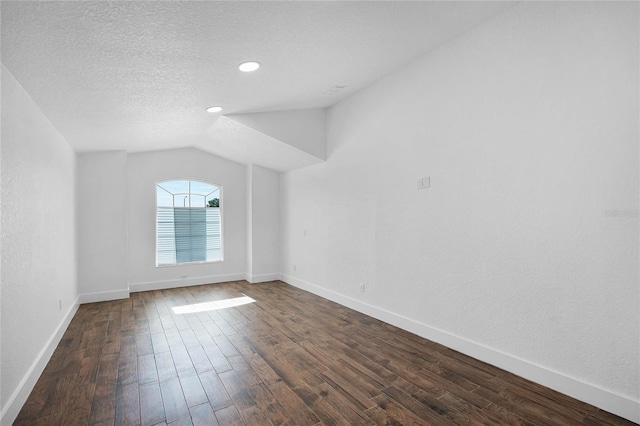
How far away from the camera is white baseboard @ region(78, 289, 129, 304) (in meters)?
5.05

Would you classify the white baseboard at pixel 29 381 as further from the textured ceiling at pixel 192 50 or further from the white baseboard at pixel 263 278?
the white baseboard at pixel 263 278

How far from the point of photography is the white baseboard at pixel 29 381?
2.05 metres

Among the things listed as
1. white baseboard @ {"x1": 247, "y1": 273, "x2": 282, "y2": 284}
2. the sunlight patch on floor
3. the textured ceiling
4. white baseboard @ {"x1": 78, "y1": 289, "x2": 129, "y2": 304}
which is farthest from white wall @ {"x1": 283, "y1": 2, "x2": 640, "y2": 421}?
white baseboard @ {"x1": 78, "y1": 289, "x2": 129, "y2": 304}

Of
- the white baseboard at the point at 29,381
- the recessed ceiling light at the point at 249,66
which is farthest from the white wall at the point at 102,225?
the recessed ceiling light at the point at 249,66

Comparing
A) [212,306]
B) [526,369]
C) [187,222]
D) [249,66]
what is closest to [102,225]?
[187,222]

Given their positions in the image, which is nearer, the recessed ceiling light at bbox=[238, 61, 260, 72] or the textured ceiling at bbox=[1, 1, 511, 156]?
the textured ceiling at bbox=[1, 1, 511, 156]

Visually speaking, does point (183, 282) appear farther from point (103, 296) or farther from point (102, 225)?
point (102, 225)

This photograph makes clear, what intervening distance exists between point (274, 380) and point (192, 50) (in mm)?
2545

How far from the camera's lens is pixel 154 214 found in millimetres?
6035

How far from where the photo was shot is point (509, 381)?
2.60 meters

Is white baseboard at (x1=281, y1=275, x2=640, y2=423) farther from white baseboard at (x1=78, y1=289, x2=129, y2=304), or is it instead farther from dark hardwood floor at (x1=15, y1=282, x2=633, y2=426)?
white baseboard at (x1=78, y1=289, x2=129, y2=304)

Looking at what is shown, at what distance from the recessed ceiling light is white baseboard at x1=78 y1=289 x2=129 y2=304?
13.9 ft

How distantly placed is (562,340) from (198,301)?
14.8 ft

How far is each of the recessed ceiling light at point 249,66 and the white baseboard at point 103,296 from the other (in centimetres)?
424
